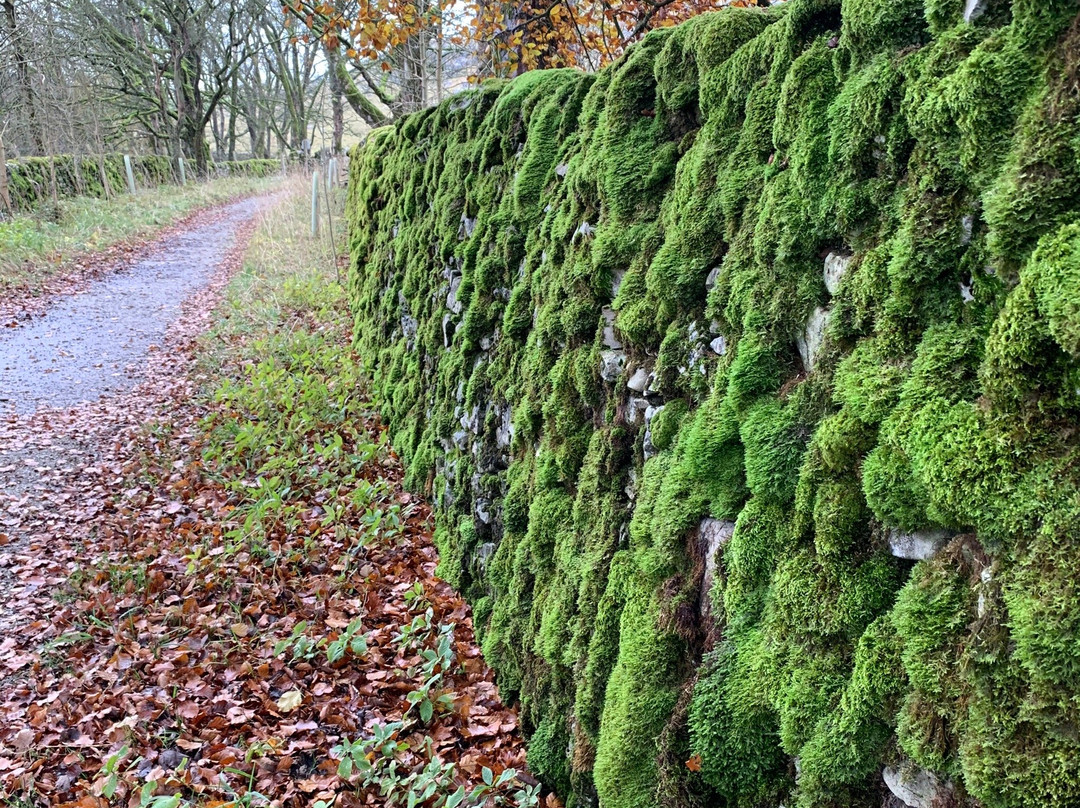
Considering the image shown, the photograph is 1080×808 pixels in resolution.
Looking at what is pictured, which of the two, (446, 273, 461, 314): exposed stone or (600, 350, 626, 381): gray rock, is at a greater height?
(600, 350, 626, 381): gray rock

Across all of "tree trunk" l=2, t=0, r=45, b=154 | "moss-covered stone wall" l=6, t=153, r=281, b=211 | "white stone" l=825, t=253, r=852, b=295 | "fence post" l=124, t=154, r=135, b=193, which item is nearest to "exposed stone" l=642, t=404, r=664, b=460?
"white stone" l=825, t=253, r=852, b=295

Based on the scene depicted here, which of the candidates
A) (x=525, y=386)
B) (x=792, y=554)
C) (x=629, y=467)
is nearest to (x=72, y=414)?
(x=525, y=386)

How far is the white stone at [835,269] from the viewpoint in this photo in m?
1.79

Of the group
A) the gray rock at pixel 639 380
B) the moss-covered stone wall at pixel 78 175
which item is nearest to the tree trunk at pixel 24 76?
the moss-covered stone wall at pixel 78 175

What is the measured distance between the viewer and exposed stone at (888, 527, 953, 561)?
1.47 meters

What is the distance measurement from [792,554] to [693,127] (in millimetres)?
1671

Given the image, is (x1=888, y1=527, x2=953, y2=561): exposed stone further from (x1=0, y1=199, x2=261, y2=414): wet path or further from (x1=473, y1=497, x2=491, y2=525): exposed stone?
(x1=0, y1=199, x2=261, y2=414): wet path

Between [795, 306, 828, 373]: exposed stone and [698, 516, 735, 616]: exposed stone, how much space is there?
0.53 m

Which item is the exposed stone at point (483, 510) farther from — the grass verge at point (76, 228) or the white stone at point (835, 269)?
the grass verge at point (76, 228)

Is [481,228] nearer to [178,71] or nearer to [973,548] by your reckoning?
[973,548]

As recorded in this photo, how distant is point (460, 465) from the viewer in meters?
4.71

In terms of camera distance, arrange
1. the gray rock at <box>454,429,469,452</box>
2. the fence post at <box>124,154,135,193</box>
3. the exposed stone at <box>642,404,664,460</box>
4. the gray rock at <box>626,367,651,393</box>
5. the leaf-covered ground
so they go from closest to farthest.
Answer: the exposed stone at <box>642,404,664,460</box>, the gray rock at <box>626,367,651,393</box>, the leaf-covered ground, the gray rock at <box>454,429,469,452</box>, the fence post at <box>124,154,135,193</box>

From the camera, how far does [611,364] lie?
9.64 feet

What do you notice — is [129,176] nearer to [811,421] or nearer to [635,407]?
[635,407]
